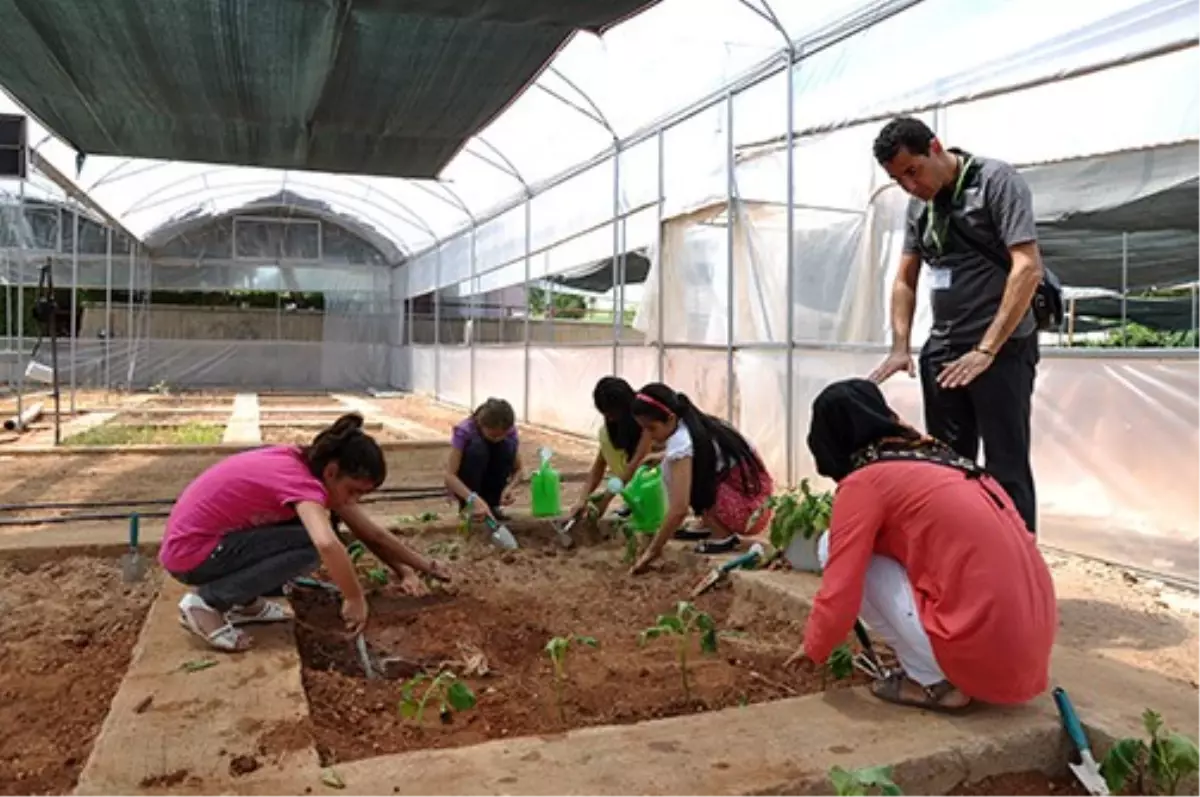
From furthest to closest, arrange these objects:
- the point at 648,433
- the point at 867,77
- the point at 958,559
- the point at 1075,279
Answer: the point at 1075,279 < the point at 867,77 < the point at 648,433 < the point at 958,559

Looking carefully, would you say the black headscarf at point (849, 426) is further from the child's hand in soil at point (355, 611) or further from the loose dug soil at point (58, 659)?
the loose dug soil at point (58, 659)

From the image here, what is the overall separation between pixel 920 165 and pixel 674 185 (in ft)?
17.1

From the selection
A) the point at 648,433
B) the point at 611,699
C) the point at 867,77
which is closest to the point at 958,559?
the point at 611,699

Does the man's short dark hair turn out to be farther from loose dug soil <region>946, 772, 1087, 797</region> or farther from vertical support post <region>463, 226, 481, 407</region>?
vertical support post <region>463, 226, 481, 407</region>

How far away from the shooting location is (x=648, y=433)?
146 inches

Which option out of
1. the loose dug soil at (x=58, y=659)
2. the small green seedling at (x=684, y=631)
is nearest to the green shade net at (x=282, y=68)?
the loose dug soil at (x=58, y=659)

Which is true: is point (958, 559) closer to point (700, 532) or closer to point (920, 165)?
point (920, 165)

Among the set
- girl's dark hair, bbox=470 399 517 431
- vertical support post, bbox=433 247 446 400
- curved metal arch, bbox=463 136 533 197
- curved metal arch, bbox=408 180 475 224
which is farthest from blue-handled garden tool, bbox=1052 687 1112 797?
vertical support post, bbox=433 247 446 400

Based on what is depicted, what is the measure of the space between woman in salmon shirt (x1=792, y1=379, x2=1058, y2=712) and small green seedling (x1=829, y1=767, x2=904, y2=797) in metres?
0.37

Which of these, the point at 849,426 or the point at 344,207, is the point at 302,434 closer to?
the point at 849,426

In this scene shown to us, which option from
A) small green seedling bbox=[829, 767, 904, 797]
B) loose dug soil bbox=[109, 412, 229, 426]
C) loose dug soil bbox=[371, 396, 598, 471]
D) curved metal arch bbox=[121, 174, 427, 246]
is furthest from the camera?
curved metal arch bbox=[121, 174, 427, 246]

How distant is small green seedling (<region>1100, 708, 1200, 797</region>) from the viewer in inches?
64.2

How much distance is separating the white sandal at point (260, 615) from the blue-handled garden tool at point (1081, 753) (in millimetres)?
2016

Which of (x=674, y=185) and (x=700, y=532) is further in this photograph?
(x=674, y=185)
